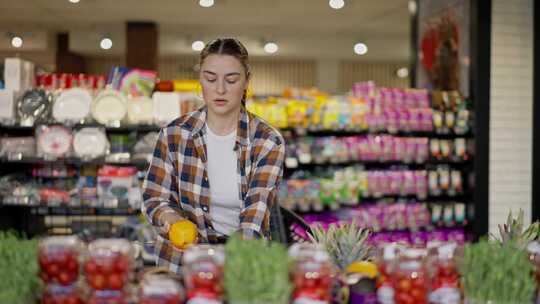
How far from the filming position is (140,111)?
6.64m

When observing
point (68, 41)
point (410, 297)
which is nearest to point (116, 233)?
point (410, 297)

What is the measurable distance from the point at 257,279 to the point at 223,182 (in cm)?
117

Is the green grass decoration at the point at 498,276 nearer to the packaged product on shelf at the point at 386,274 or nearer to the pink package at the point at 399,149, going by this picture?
the packaged product on shelf at the point at 386,274

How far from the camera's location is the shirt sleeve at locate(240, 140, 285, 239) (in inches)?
111

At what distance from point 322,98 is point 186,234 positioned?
17.1ft

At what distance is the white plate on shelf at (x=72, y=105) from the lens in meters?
6.55

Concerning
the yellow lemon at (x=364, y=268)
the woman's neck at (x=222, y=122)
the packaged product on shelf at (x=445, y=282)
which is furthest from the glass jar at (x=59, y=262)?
the woman's neck at (x=222, y=122)

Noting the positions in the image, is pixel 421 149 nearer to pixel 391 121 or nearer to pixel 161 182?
pixel 391 121

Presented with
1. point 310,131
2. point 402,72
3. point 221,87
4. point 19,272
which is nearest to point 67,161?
point 310,131

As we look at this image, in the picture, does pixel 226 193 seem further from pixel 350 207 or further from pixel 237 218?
pixel 350 207

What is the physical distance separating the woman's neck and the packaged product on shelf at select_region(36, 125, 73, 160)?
3.81 m

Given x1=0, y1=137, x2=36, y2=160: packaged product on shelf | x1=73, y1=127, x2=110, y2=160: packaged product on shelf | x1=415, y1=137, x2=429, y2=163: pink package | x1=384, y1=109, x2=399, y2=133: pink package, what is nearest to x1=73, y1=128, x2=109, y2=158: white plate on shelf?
x1=73, y1=127, x2=110, y2=160: packaged product on shelf

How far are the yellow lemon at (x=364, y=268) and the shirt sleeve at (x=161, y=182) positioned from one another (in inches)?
33.1

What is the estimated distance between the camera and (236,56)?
9.68 feet
